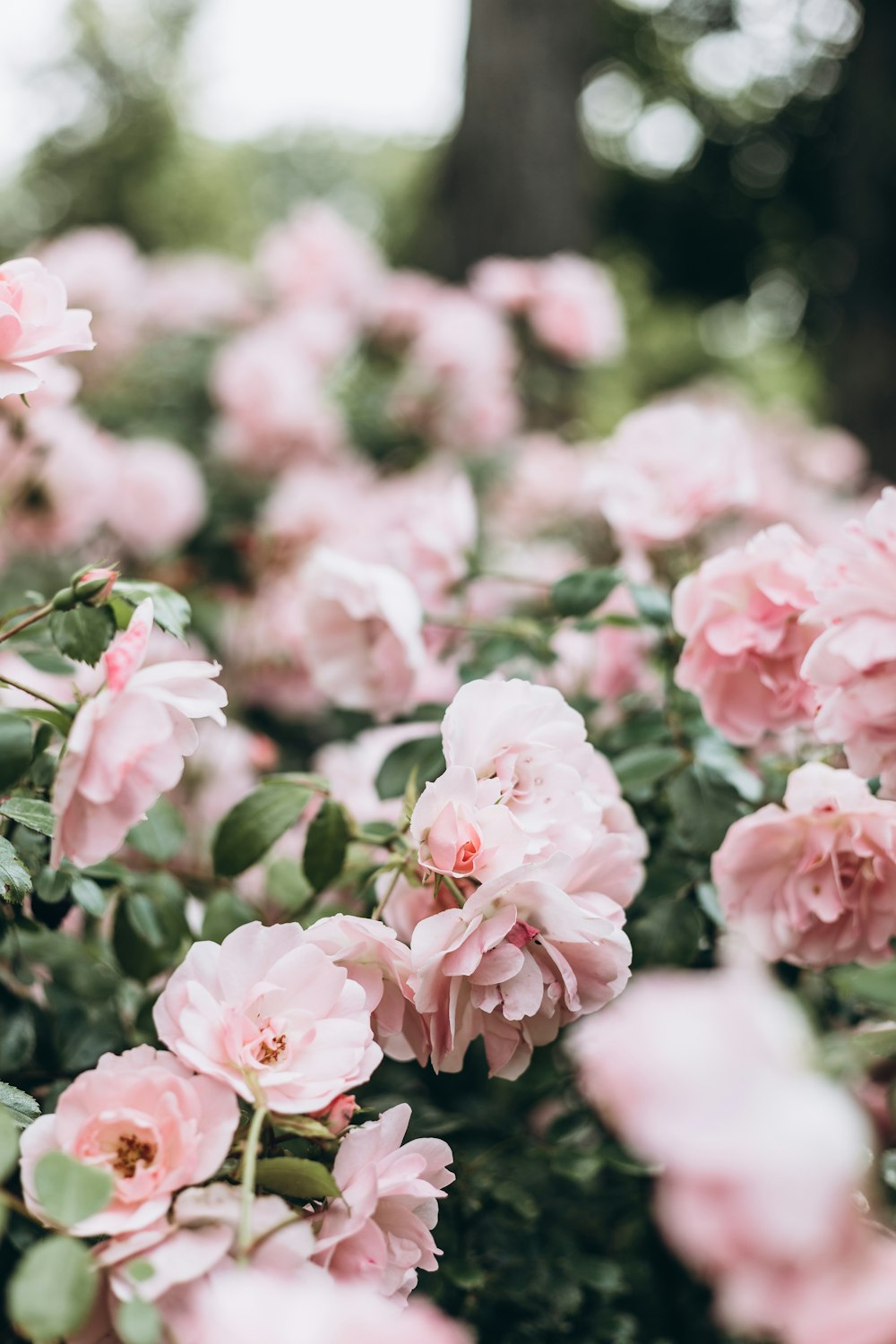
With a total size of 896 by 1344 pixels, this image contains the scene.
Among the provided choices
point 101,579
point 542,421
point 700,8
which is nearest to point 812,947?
point 101,579

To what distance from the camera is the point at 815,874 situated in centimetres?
65

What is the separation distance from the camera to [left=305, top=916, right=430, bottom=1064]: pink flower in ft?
1.76

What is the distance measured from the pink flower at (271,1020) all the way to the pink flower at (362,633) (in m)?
0.36

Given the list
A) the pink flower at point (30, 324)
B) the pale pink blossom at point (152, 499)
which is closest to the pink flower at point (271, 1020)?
the pink flower at point (30, 324)

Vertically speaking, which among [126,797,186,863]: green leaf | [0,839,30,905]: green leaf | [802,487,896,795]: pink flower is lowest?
[126,797,186,863]: green leaf

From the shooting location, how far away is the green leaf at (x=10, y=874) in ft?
1.76

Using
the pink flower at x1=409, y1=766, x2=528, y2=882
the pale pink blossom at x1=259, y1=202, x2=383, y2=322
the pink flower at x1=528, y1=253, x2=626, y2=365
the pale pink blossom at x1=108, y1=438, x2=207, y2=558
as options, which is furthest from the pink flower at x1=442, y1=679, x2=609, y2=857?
the pale pink blossom at x1=259, y1=202, x2=383, y2=322

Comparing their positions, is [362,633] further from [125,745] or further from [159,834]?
[125,745]

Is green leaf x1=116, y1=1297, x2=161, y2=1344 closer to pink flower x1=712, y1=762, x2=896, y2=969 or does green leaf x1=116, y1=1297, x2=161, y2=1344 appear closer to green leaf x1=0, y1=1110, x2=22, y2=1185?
green leaf x1=0, y1=1110, x2=22, y2=1185

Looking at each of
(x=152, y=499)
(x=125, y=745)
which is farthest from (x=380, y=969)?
(x=152, y=499)

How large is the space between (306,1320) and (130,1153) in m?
0.18

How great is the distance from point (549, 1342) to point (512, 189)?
94.5 inches

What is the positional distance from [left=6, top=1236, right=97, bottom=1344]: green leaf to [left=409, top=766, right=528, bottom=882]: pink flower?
0.77 ft

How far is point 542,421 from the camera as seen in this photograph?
243 cm
